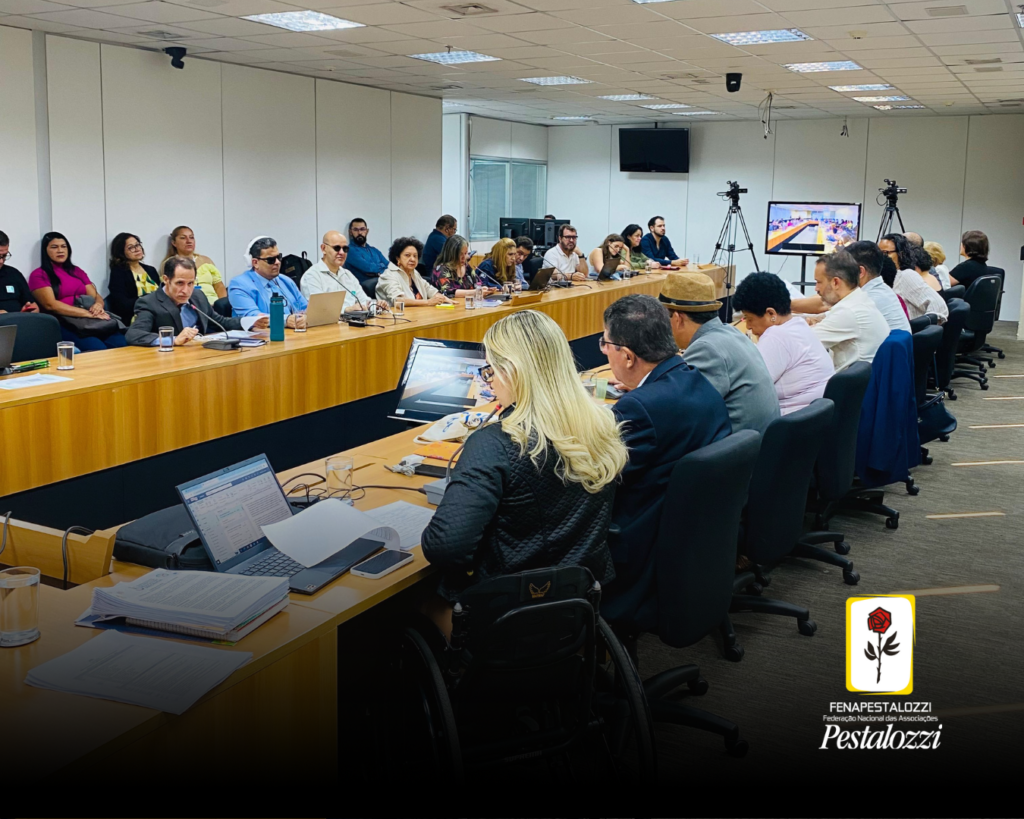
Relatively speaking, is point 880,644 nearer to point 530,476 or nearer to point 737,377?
point 737,377

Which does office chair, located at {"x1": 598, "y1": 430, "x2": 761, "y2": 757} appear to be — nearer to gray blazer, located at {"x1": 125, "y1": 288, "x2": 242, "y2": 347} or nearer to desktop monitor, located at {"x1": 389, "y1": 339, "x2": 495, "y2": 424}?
desktop monitor, located at {"x1": 389, "y1": 339, "x2": 495, "y2": 424}

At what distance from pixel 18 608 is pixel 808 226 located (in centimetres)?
1402

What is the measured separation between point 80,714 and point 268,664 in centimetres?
36

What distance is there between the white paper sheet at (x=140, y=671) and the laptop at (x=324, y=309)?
13.0 ft

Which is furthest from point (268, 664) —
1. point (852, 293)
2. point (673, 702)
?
point (852, 293)

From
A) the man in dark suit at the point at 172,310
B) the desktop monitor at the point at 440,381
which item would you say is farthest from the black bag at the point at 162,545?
the man in dark suit at the point at 172,310

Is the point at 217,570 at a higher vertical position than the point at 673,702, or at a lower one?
higher

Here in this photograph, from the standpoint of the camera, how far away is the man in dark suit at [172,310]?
5.12 m

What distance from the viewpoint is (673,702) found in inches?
114

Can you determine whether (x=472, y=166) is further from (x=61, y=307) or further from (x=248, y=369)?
(x=248, y=369)

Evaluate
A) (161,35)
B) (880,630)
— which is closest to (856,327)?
(880,630)

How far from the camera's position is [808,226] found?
A: 14.4 metres

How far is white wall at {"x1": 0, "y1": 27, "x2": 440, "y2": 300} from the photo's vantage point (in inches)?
284

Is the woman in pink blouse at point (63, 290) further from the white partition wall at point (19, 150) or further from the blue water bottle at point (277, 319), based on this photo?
the blue water bottle at point (277, 319)
